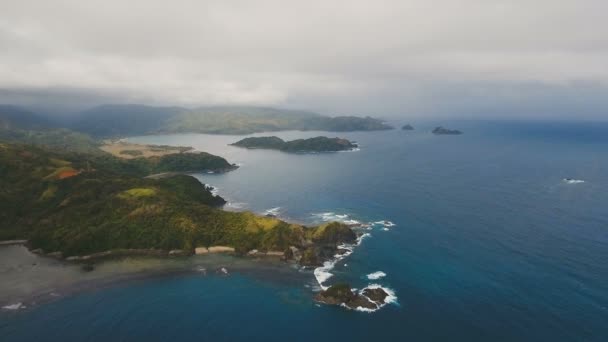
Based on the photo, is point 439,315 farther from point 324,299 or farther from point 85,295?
point 85,295

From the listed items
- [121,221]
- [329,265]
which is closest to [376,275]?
[329,265]

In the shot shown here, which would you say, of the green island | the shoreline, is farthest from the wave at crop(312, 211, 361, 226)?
the shoreline

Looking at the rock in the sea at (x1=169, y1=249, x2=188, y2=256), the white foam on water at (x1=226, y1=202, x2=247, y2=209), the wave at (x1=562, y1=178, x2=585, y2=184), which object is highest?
the wave at (x1=562, y1=178, x2=585, y2=184)

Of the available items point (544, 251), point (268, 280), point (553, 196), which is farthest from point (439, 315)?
point (553, 196)

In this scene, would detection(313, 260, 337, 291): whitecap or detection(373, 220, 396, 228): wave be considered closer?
detection(313, 260, 337, 291): whitecap

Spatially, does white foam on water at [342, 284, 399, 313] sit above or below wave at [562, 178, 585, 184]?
below

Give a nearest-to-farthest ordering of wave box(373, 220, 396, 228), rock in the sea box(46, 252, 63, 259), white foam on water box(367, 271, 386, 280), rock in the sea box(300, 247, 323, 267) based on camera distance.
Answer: white foam on water box(367, 271, 386, 280), rock in the sea box(300, 247, 323, 267), rock in the sea box(46, 252, 63, 259), wave box(373, 220, 396, 228)

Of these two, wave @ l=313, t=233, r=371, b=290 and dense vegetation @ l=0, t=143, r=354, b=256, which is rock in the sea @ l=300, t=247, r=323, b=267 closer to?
wave @ l=313, t=233, r=371, b=290

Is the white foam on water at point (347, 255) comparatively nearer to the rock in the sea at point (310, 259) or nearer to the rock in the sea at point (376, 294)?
the rock in the sea at point (376, 294)
